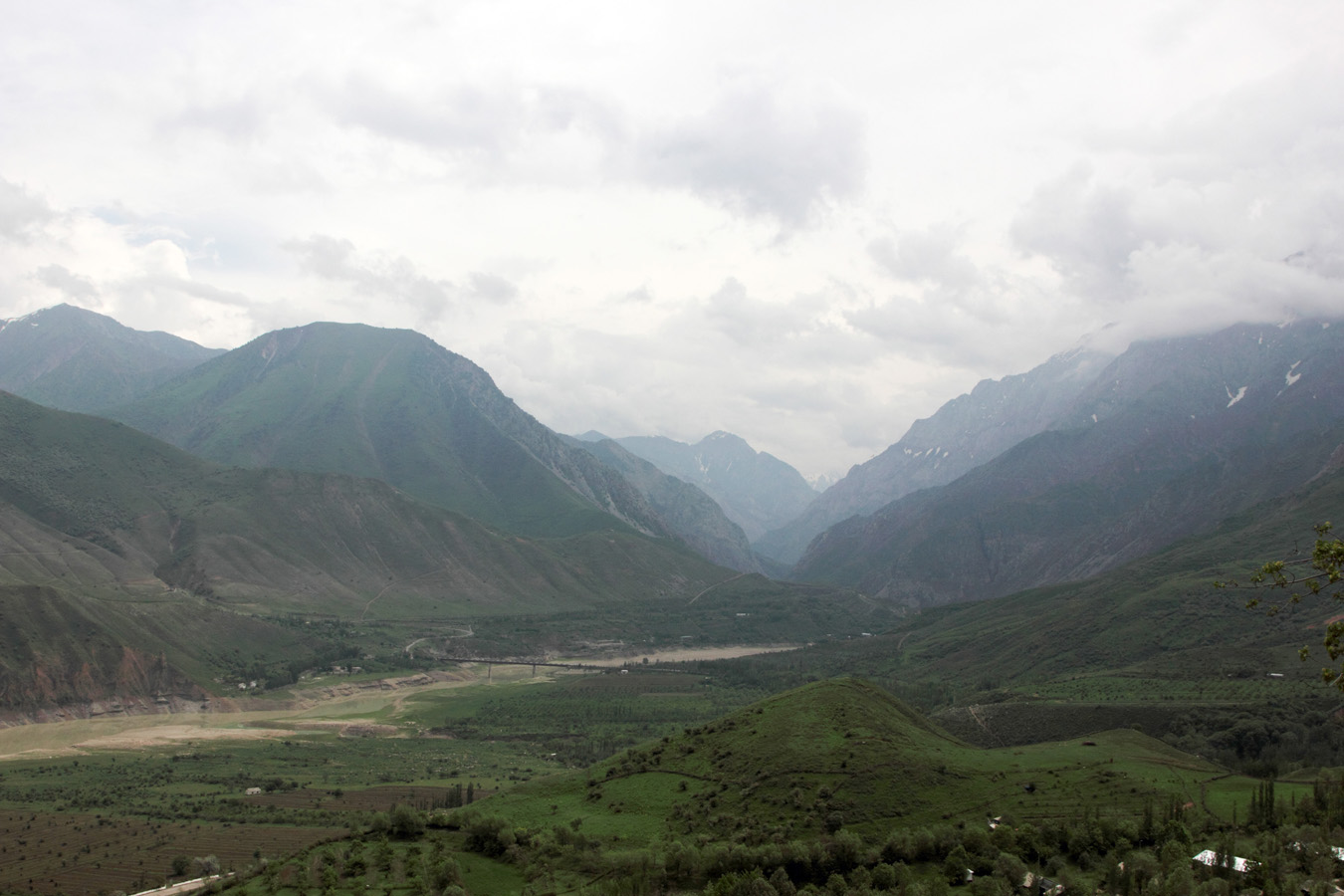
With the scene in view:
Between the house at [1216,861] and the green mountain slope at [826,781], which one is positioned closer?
the house at [1216,861]

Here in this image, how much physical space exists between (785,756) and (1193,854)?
36.3m

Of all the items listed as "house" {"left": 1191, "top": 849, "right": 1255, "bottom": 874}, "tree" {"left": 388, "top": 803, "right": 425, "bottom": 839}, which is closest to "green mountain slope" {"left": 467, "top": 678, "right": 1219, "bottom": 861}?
"tree" {"left": 388, "top": 803, "right": 425, "bottom": 839}

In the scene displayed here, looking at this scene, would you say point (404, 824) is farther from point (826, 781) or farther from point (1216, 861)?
point (1216, 861)

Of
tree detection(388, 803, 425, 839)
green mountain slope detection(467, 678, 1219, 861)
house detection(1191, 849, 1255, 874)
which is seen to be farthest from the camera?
tree detection(388, 803, 425, 839)

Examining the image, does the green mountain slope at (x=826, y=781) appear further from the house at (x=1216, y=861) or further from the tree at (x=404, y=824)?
the house at (x=1216, y=861)

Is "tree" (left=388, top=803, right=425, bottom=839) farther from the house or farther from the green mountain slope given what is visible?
the house

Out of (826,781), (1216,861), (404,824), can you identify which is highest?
(826,781)

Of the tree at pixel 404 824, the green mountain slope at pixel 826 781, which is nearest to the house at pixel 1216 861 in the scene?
the green mountain slope at pixel 826 781

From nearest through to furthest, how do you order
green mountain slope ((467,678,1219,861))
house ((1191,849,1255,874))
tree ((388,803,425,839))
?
1. house ((1191,849,1255,874))
2. green mountain slope ((467,678,1219,861))
3. tree ((388,803,425,839))

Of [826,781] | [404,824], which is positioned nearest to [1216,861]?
[826,781]

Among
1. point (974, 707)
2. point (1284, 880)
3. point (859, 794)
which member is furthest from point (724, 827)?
point (974, 707)

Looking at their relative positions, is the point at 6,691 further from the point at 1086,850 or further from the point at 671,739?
the point at 1086,850

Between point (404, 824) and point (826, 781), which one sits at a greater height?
point (826, 781)

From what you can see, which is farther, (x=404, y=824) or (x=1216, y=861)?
(x=404, y=824)
